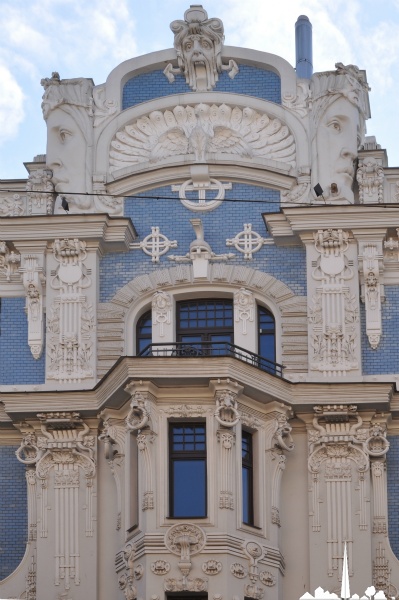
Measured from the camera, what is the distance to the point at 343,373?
32219mm

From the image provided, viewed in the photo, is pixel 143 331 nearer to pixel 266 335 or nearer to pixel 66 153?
pixel 266 335

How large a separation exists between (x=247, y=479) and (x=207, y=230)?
4.89 m

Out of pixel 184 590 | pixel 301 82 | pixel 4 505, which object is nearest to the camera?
pixel 184 590

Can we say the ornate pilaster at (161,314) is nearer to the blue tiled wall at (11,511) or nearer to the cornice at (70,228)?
the cornice at (70,228)

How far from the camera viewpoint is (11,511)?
32.4m

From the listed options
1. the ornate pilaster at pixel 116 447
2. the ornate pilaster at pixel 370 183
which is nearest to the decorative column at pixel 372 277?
the ornate pilaster at pixel 370 183

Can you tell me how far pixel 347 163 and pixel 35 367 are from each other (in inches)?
266

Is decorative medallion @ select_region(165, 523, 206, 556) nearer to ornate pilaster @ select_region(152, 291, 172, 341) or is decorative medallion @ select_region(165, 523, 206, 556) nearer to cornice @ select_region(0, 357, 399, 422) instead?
cornice @ select_region(0, 357, 399, 422)

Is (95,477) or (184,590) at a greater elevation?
(95,477)

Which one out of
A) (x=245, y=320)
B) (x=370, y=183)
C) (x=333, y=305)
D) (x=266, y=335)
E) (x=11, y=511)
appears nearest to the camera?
(x=11, y=511)

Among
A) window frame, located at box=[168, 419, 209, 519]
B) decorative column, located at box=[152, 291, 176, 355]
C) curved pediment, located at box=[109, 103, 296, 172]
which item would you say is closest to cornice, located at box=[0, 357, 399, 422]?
window frame, located at box=[168, 419, 209, 519]

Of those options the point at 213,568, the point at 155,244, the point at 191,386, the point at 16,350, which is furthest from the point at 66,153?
the point at 213,568

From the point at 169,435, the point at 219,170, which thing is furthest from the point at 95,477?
the point at 219,170

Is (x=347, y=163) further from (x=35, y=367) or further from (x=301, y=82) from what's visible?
(x=35, y=367)
